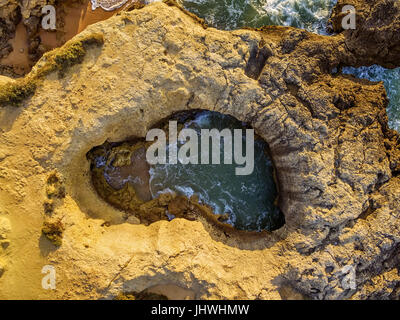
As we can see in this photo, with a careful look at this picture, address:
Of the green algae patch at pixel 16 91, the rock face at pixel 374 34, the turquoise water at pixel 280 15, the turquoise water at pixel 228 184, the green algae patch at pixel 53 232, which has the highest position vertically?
the turquoise water at pixel 280 15

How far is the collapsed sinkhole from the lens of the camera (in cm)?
1014

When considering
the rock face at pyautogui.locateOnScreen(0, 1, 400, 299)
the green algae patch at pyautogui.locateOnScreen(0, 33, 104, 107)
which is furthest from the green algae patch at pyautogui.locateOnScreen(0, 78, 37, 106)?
the rock face at pyautogui.locateOnScreen(0, 1, 400, 299)

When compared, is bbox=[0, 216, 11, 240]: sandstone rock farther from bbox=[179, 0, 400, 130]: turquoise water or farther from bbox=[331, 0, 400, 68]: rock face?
bbox=[331, 0, 400, 68]: rock face

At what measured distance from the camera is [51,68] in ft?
28.6

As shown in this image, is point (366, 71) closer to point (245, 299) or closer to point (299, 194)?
point (299, 194)

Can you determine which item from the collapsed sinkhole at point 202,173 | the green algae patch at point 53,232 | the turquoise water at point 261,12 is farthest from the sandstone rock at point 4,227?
the turquoise water at point 261,12

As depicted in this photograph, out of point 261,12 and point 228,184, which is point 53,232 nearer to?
point 228,184

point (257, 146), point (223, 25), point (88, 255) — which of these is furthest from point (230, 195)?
point (223, 25)

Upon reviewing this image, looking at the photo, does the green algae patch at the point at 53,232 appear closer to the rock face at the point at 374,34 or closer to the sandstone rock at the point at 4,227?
the sandstone rock at the point at 4,227

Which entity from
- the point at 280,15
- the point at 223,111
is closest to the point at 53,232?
the point at 223,111

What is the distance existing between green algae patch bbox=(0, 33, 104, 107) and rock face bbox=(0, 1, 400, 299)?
17 centimetres


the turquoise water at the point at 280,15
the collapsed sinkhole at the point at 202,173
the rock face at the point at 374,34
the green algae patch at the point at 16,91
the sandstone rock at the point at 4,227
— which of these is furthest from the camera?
the turquoise water at the point at 280,15

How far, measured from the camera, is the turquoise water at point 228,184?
34.1 feet

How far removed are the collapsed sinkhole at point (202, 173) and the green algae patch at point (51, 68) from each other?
2.94 m
